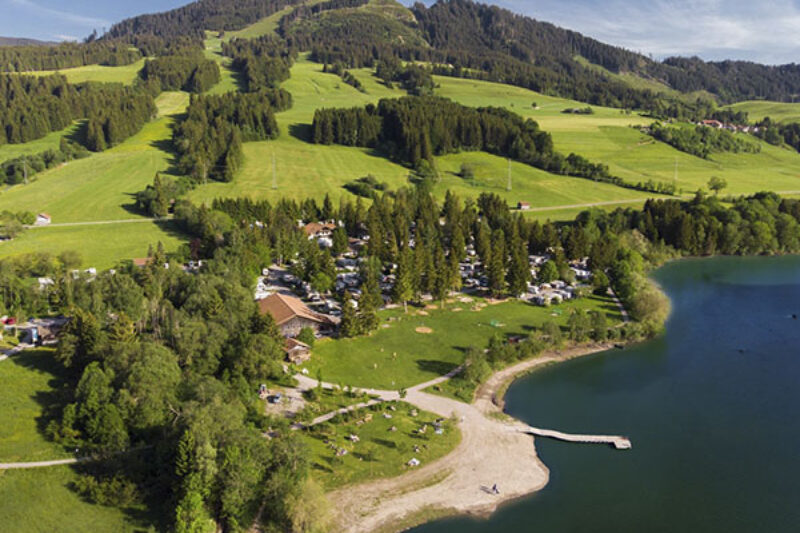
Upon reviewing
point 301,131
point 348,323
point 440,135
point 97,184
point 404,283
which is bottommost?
point 348,323

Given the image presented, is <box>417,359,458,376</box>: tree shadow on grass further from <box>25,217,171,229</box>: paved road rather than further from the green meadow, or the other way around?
<box>25,217,171,229</box>: paved road

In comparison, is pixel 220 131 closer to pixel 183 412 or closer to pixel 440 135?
pixel 440 135

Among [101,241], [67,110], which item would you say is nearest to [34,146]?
[67,110]

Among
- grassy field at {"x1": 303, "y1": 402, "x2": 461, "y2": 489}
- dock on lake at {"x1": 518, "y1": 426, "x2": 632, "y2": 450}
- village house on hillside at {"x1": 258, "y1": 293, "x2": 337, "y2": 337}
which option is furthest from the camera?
village house on hillside at {"x1": 258, "y1": 293, "x2": 337, "y2": 337}

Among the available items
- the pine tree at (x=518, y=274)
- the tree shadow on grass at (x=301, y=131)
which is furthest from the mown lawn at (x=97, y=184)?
the pine tree at (x=518, y=274)

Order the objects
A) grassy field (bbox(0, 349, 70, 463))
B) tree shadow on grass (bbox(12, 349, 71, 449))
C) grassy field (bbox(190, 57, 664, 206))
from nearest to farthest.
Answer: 1. grassy field (bbox(0, 349, 70, 463))
2. tree shadow on grass (bbox(12, 349, 71, 449))
3. grassy field (bbox(190, 57, 664, 206))

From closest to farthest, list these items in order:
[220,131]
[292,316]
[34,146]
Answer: [292,316]
[220,131]
[34,146]

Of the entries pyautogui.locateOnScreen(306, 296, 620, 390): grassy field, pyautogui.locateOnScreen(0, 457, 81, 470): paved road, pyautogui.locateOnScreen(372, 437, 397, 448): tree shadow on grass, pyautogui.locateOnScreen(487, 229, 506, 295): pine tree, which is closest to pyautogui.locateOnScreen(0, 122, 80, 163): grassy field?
pyautogui.locateOnScreen(306, 296, 620, 390): grassy field
